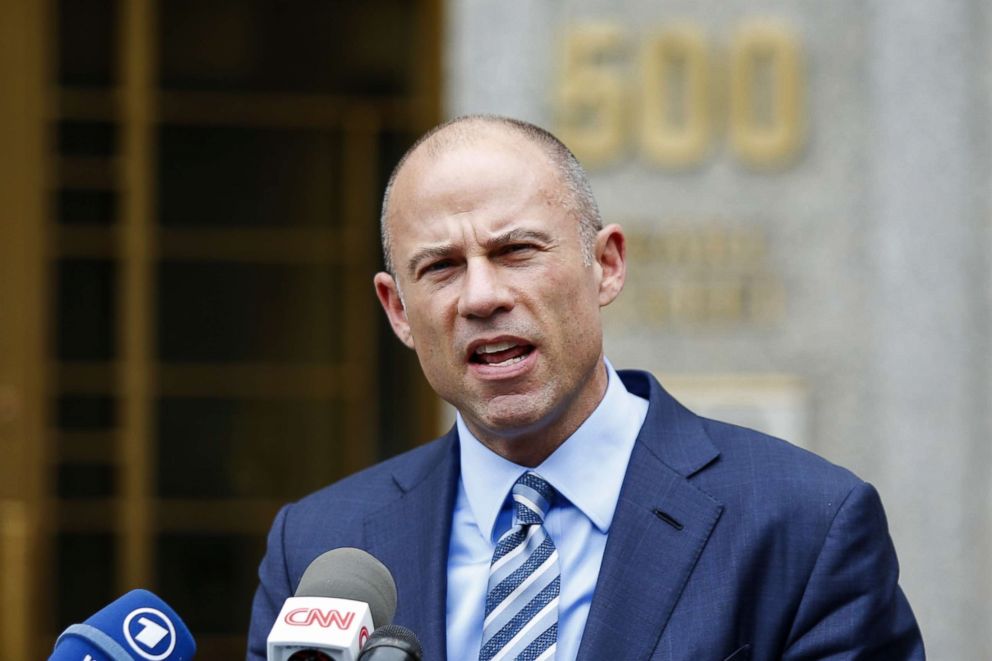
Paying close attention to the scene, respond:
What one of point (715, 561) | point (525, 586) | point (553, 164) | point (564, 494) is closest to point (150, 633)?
point (525, 586)

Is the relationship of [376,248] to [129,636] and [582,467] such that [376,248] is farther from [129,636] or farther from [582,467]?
[129,636]

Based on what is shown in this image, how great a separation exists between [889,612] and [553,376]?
1.82 ft

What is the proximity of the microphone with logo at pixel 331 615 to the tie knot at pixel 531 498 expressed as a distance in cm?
45

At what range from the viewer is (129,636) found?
6.26 ft

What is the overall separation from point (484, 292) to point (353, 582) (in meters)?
0.53

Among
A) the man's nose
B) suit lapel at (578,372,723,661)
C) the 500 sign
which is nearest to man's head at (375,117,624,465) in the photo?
the man's nose

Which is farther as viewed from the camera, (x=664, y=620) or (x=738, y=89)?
(x=738, y=89)

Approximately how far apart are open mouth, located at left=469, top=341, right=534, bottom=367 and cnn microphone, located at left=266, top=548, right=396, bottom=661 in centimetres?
45

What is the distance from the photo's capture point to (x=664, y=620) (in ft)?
7.14

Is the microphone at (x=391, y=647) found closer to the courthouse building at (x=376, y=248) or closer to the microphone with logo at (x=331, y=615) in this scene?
the microphone with logo at (x=331, y=615)

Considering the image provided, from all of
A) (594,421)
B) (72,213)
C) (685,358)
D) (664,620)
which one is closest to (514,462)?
(594,421)

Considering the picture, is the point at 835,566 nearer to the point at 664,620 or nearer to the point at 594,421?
the point at 664,620

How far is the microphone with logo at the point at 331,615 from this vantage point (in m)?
1.64

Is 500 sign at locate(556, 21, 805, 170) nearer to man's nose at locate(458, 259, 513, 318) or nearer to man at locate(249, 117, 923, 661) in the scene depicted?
man at locate(249, 117, 923, 661)
